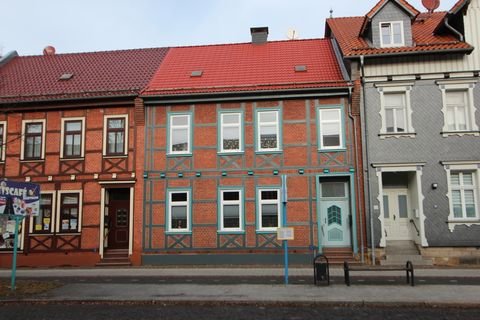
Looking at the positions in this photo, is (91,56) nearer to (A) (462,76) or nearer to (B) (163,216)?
(B) (163,216)

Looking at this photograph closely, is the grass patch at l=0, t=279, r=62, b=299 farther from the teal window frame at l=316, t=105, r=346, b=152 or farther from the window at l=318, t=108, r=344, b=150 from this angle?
the window at l=318, t=108, r=344, b=150

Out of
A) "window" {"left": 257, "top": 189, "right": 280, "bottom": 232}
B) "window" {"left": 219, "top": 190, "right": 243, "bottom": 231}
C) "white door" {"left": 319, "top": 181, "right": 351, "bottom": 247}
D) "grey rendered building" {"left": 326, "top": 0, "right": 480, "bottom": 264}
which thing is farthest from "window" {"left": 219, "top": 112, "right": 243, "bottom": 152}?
"grey rendered building" {"left": 326, "top": 0, "right": 480, "bottom": 264}

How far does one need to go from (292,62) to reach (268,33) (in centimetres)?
394

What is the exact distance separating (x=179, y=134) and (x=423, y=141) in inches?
396

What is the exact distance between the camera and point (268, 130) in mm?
18891

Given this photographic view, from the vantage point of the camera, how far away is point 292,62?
846 inches

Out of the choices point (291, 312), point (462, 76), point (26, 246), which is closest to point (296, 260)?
point (291, 312)

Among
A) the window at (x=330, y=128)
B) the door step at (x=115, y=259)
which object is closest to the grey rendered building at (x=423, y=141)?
the window at (x=330, y=128)

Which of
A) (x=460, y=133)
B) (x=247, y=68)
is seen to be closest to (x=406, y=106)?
(x=460, y=133)

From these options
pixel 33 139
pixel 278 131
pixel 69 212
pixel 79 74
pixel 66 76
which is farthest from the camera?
pixel 79 74

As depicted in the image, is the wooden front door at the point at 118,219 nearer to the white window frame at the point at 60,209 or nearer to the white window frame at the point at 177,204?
the white window frame at the point at 60,209

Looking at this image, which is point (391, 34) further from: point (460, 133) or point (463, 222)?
point (463, 222)

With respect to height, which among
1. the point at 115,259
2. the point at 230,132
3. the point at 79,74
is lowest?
the point at 115,259

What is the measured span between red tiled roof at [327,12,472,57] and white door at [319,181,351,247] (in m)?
5.53
